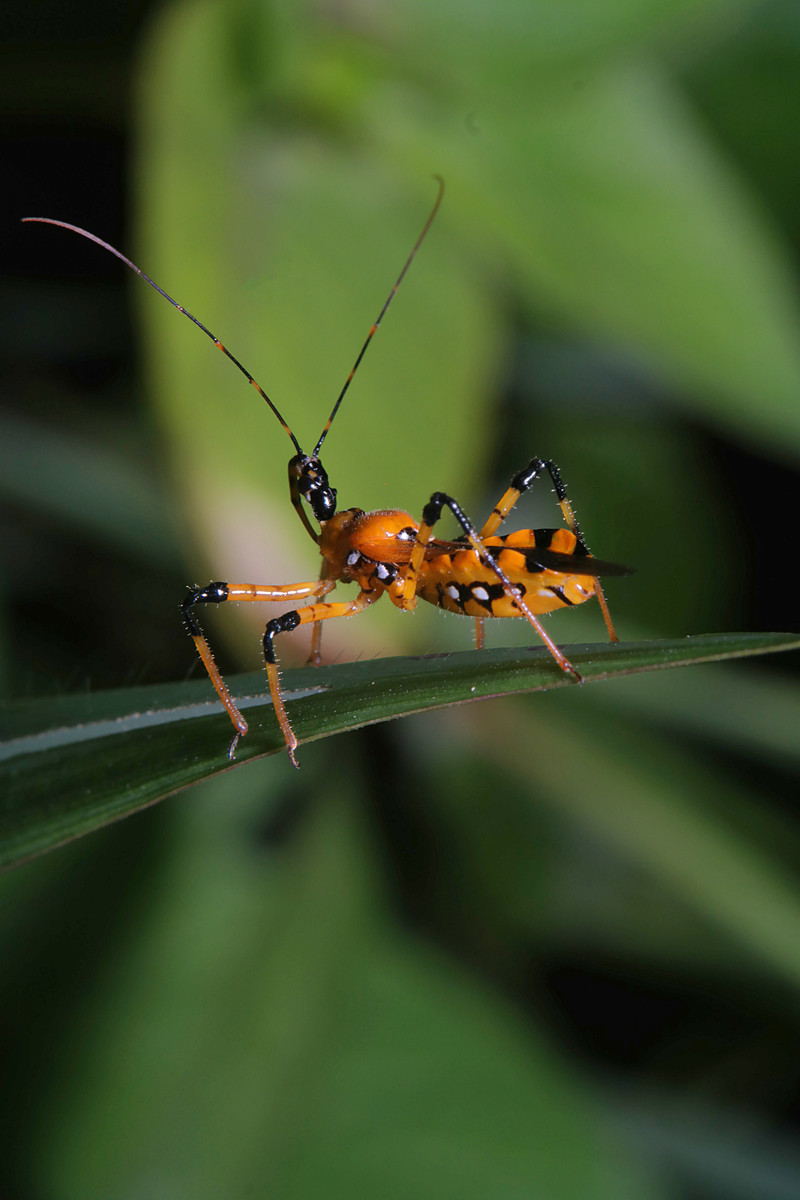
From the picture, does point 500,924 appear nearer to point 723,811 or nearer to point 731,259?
point 723,811

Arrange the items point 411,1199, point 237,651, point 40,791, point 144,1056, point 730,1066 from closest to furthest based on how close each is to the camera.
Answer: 1. point 40,791
2. point 411,1199
3. point 144,1056
4. point 237,651
5. point 730,1066

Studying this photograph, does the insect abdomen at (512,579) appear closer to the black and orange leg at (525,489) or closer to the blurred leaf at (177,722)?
the black and orange leg at (525,489)

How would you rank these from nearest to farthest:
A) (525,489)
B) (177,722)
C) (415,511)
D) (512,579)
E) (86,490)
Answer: (177,722) → (512,579) → (525,489) → (415,511) → (86,490)

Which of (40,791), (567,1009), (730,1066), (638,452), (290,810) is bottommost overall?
(730,1066)

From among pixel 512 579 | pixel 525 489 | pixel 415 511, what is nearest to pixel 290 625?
pixel 512 579

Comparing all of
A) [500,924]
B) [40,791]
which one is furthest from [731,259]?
[40,791]

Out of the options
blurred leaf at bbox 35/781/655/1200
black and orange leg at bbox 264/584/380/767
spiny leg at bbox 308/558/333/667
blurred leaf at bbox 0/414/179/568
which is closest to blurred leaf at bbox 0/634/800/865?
black and orange leg at bbox 264/584/380/767

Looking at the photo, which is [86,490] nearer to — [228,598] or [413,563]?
[228,598]
